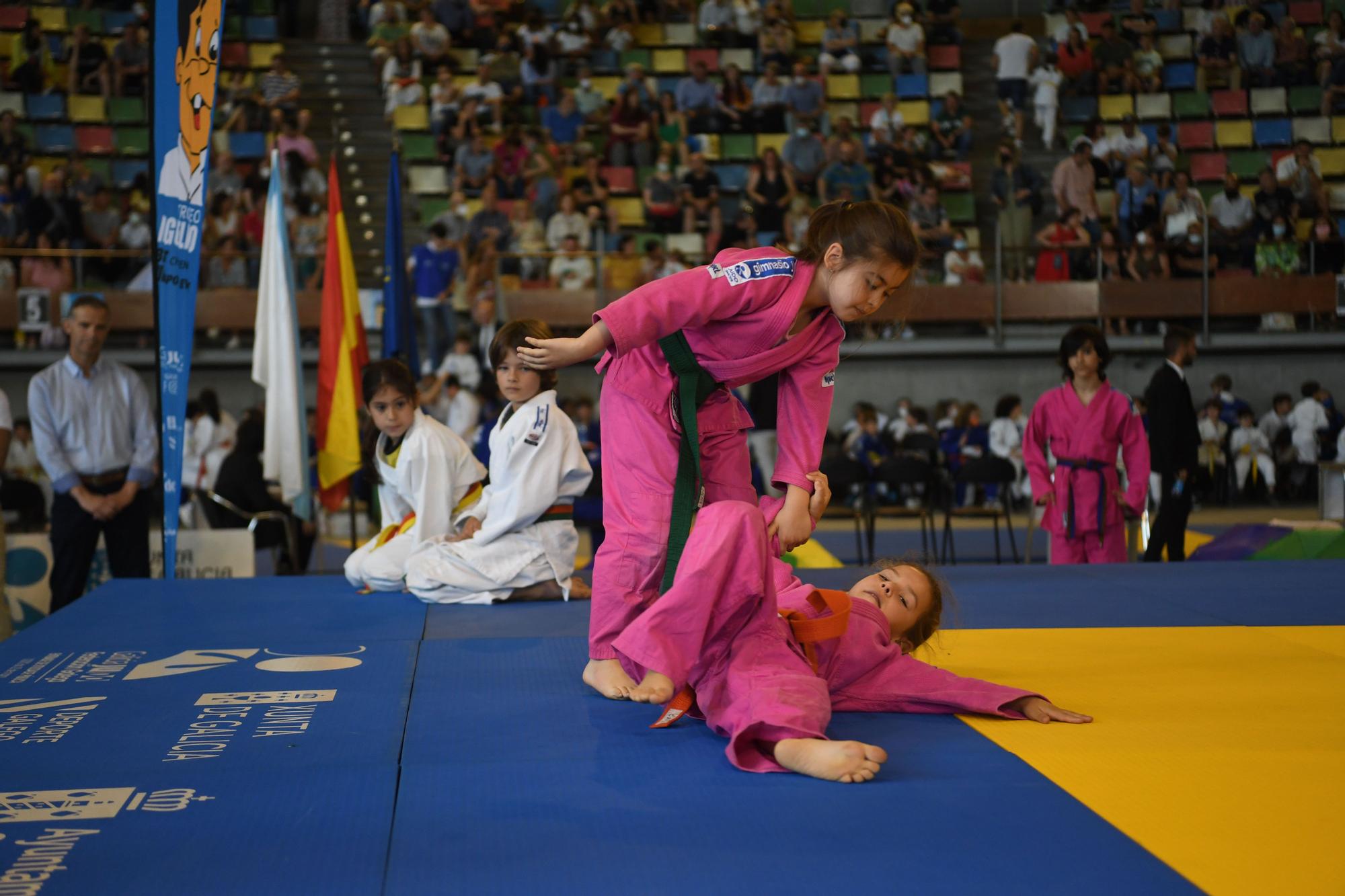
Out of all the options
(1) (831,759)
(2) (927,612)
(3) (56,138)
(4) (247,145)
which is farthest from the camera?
(3) (56,138)

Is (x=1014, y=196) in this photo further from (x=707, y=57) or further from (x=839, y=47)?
(x=707, y=57)

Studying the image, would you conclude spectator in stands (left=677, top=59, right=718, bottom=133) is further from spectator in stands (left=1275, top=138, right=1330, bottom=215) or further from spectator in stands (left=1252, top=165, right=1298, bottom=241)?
spectator in stands (left=1275, top=138, right=1330, bottom=215)

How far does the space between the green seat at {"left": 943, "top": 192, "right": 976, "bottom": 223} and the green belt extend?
10572 mm

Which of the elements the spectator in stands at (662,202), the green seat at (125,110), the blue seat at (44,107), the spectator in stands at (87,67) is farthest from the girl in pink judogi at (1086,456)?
the blue seat at (44,107)

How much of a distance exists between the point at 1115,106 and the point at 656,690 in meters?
13.2

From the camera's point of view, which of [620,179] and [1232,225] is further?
[620,179]

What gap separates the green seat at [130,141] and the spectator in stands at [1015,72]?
31.7ft

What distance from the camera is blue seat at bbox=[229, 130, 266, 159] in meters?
12.5

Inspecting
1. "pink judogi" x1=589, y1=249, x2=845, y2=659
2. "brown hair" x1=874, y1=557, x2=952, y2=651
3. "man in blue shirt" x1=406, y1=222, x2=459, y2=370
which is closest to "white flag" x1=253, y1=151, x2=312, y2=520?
"man in blue shirt" x1=406, y1=222, x2=459, y2=370

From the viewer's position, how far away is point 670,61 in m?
14.8

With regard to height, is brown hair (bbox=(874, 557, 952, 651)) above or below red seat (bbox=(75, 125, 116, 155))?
below

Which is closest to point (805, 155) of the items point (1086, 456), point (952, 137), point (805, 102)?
point (805, 102)

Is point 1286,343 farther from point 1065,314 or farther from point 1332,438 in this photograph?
point 1065,314

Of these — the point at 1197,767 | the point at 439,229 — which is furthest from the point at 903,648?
the point at 439,229
